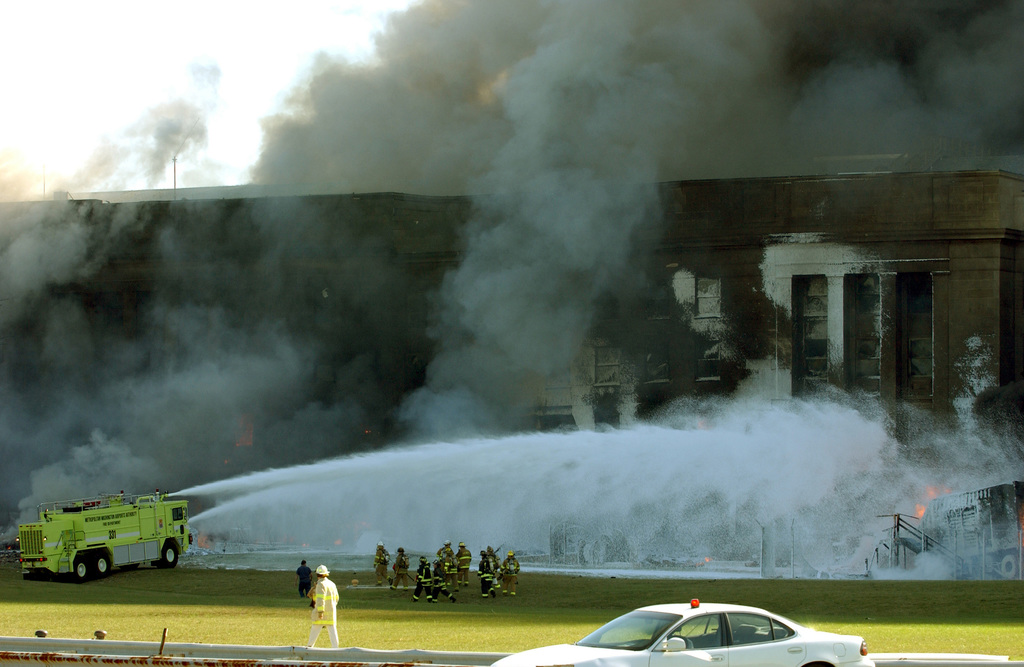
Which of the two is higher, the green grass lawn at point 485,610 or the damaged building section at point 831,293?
the damaged building section at point 831,293

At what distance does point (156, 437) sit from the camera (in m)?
34.9

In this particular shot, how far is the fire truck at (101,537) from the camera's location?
2225cm

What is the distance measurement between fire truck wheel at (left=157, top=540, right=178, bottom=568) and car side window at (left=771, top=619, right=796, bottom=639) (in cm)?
1917

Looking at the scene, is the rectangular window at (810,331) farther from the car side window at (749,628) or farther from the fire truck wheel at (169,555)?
the car side window at (749,628)

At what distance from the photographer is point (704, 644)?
836cm

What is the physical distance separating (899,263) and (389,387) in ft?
54.6

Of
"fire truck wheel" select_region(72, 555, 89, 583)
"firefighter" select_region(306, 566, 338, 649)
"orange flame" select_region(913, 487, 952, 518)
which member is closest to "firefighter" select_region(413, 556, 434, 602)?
"firefighter" select_region(306, 566, 338, 649)

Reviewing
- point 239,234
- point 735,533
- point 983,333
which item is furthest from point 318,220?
point 983,333

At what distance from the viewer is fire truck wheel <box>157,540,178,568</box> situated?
81.0 feet

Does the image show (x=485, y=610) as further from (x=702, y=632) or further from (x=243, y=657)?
(x=702, y=632)

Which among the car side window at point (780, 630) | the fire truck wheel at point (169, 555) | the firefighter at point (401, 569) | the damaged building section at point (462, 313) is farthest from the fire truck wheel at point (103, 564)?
the car side window at point (780, 630)

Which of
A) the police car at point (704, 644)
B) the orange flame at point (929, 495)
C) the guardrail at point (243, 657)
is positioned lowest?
the orange flame at point (929, 495)

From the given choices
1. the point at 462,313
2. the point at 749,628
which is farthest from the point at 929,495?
the point at 749,628

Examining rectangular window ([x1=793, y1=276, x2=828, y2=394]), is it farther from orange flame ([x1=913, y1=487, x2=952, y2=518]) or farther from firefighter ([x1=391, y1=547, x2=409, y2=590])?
firefighter ([x1=391, y1=547, x2=409, y2=590])
